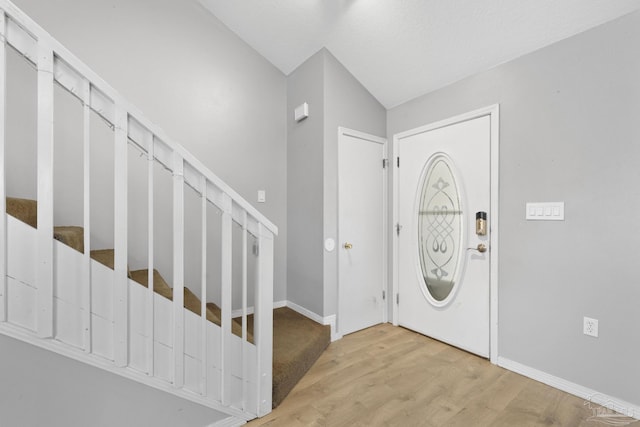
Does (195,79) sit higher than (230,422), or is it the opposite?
(195,79)

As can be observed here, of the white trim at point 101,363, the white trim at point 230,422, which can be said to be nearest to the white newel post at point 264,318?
the white trim at point 230,422

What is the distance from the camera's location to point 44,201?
96 cm

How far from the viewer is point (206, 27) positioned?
254cm

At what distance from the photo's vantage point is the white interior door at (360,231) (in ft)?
8.34

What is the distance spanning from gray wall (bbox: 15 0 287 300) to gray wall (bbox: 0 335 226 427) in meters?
1.31

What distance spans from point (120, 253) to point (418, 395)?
72.8 inches

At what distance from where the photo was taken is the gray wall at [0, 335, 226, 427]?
95 centimetres

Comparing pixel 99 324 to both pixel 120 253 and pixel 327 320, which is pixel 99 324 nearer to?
pixel 120 253

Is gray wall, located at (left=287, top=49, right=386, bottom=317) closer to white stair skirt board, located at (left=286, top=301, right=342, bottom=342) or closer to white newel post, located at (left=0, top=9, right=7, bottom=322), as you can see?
white stair skirt board, located at (left=286, top=301, right=342, bottom=342)

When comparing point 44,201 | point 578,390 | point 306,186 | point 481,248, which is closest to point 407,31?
point 306,186

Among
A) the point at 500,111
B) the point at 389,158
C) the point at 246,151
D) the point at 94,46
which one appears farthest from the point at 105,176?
the point at 500,111

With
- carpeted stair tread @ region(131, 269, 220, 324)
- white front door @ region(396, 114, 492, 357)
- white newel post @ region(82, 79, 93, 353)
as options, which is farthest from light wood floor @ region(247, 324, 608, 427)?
white newel post @ region(82, 79, 93, 353)

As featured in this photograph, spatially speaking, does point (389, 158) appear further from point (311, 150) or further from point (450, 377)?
point (450, 377)

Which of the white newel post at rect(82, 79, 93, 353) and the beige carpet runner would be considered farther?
the beige carpet runner
